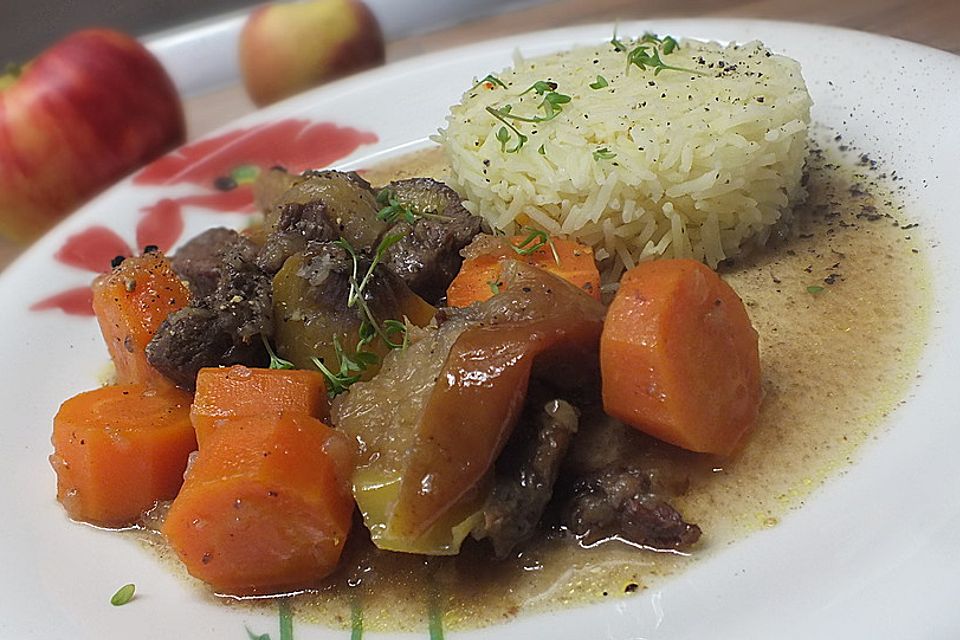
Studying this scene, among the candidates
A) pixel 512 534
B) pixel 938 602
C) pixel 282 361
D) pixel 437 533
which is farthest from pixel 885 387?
pixel 282 361

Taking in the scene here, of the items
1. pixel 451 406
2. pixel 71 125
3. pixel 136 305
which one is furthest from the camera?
pixel 71 125

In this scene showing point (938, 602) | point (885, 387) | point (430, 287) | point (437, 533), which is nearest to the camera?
point (938, 602)

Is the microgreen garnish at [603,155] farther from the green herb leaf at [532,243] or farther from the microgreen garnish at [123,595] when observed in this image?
the microgreen garnish at [123,595]

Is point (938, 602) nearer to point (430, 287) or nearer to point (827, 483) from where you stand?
point (827, 483)

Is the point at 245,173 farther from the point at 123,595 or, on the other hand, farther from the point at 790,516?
the point at 790,516

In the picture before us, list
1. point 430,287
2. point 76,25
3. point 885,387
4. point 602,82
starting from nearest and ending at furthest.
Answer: point 885,387, point 430,287, point 602,82, point 76,25

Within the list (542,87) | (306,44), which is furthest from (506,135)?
(306,44)
